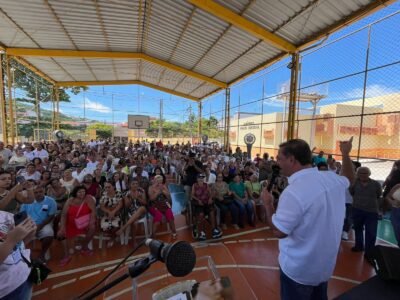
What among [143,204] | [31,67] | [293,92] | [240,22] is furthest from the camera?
[31,67]

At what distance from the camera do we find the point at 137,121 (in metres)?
20.8

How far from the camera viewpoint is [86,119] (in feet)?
66.8

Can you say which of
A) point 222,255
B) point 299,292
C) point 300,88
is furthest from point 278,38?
point 299,292

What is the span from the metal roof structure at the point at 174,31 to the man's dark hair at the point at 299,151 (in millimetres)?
6387

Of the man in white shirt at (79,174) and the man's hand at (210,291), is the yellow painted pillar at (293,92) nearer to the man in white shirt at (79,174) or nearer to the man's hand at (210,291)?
the man in white shirt at (79,174)

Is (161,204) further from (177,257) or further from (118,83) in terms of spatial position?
(118,83)

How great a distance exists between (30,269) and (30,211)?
226cm

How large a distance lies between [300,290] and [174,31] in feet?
33.0

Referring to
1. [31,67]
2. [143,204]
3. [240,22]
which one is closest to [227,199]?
[143,204]

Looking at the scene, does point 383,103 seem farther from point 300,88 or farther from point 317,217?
point 317,217

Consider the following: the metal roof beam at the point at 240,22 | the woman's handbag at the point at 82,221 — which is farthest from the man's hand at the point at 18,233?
the metal roof beam at the point at 240,22

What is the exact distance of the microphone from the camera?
0.77 meters

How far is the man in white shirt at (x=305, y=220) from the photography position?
1.30 meters

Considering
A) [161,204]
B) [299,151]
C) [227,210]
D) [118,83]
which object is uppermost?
[118,83]
